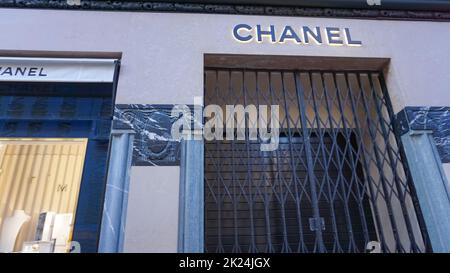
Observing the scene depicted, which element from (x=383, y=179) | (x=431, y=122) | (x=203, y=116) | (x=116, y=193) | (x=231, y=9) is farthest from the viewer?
(x=231, y=9)

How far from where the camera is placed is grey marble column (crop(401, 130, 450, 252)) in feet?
12.5

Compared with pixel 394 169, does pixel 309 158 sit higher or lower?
higher

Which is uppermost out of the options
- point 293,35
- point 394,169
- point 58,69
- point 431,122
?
point 293,35

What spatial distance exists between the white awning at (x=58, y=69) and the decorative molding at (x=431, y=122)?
157 inches

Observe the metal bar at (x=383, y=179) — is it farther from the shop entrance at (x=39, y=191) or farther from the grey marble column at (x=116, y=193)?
the shop entrance at (x=39, y=191)

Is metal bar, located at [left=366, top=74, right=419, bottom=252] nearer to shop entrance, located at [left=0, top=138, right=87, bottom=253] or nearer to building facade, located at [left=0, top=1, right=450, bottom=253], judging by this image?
building facade, located at [left=0, top=1, right=450, bottom=253]

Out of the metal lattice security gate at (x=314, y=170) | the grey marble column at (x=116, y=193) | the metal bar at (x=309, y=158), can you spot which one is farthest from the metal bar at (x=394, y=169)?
the grey marble column at (x=116, y=193)

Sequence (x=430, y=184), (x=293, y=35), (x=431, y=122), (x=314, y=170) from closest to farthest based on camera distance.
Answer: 1. (x=430, y=184)
2. (x=431, y=122)
3. (x=293, y=35)
4. (x=314, y=170)

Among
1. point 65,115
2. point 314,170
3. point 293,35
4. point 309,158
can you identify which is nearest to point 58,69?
point 65,115

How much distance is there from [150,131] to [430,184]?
3.53m

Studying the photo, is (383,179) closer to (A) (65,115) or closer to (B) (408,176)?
(B) (408,176)

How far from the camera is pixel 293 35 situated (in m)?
4.72
